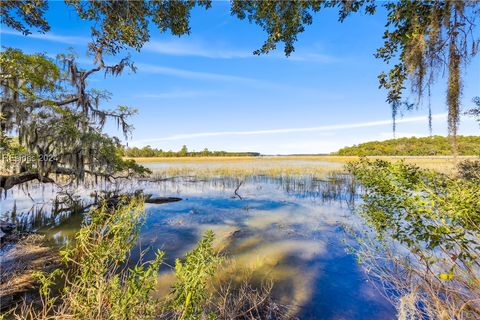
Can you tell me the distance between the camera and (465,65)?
2.77 metres

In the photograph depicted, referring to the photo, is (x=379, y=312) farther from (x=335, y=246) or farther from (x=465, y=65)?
(x=465, y=65)

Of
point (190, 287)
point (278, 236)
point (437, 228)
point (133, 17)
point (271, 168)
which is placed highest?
point (133, 17)

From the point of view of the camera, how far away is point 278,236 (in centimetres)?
844

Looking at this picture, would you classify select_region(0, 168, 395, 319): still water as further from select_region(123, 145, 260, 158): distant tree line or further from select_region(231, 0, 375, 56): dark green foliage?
select_region(123, 145, 260, 158): distant tree line

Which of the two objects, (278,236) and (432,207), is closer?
(432,207)

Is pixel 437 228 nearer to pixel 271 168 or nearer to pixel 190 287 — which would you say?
pixel 190 287

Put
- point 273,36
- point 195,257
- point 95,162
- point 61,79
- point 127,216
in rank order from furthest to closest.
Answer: point 95,162
point 61,79
point 273,36
point 127,216
point 195,257

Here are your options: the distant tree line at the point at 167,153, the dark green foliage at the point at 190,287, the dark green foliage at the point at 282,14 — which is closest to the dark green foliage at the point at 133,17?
the dark green foliage at the point at 282,14

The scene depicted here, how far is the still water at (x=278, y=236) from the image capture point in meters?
4.77

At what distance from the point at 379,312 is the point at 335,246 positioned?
3.37 m

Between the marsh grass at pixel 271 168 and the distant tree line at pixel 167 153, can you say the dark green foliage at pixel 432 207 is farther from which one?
the distant tree line at pixel 167 153

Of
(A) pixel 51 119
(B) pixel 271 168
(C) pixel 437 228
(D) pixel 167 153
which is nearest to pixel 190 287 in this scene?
(C) pixel 437 228

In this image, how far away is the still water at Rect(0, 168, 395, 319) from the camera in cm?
477

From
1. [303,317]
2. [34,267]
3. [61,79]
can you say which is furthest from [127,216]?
[61,79]
